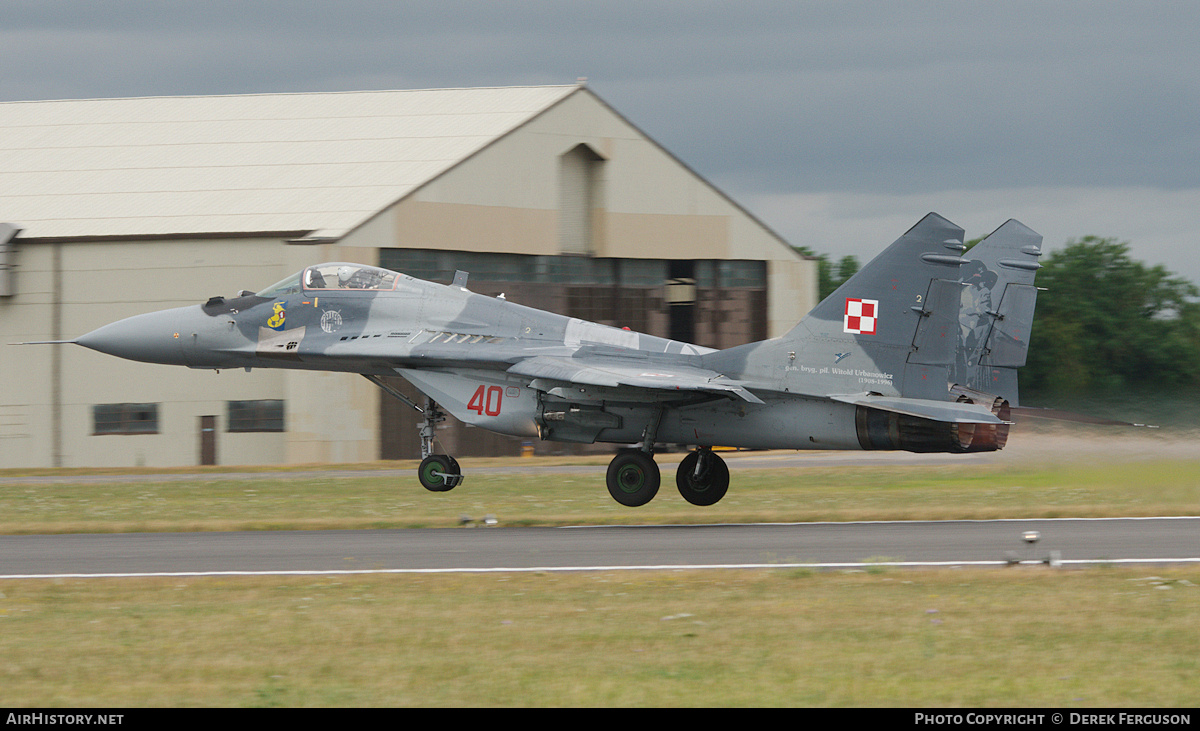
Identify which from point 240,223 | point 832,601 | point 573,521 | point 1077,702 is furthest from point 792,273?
point 1077,702

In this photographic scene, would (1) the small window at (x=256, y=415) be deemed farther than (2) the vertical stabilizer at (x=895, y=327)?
Yes

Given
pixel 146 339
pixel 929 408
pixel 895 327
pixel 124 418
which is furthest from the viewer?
pixel 124 418

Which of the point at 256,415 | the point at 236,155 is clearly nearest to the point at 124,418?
the point at 256,415

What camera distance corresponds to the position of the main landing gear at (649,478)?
18.8 metres

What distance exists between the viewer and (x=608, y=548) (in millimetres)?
13914

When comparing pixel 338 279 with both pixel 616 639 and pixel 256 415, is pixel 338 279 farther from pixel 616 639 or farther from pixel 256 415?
pixel 256 415

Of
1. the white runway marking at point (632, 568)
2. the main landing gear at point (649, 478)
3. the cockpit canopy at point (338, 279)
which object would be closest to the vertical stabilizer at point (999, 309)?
the main landing gear at point (649, 478)

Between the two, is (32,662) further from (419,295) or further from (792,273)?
(792,273)

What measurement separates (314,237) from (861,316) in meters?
19.7

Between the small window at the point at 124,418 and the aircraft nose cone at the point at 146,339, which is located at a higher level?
the aircraft nose cone at the point at 146,339

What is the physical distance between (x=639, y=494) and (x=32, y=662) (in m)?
11.4

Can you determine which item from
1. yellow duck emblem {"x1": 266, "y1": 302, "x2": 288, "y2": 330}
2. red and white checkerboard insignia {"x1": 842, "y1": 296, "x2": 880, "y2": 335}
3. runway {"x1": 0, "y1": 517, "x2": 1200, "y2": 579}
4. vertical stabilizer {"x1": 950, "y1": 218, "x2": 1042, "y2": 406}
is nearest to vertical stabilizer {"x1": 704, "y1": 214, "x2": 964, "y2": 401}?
red and white checkerboard insignia {"x1": 842, "y1": 296, "x2": 880, "y2": 335}

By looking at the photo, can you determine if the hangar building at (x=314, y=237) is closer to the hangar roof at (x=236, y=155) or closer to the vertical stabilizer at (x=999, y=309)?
the hangar roof at (x=236, y=155)

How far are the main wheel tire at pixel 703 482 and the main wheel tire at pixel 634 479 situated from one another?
87 centimetres
